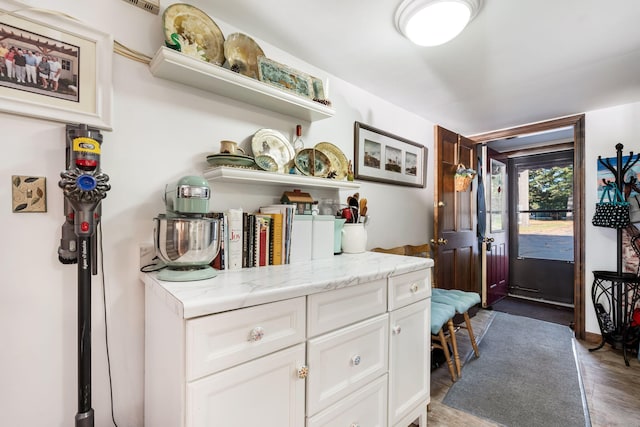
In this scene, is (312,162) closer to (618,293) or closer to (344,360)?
(344,360)

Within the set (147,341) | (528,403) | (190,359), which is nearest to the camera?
(190,359)

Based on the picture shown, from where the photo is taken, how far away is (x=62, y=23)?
108 centimetres

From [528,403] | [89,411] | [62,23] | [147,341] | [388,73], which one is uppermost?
[388,73]

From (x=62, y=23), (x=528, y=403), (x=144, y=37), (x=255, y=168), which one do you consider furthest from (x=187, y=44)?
(x=528, y=403)

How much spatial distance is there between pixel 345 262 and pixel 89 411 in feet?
3.81

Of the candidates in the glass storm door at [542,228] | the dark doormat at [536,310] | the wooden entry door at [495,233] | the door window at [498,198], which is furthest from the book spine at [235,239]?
the glass storm door at [542,228]

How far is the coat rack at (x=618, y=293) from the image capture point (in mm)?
2518

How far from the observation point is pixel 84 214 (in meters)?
0.98

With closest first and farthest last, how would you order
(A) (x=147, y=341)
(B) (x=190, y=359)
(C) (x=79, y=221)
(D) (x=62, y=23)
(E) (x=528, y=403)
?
(B) (x=190, y=359) → (C) (x=79, y=221) → (D) (x=62, y=23) → (A) (x=147, y=341) → (E) (x=528, y=403)

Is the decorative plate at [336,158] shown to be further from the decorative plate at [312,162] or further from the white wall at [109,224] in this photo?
the white wall at [109,224]

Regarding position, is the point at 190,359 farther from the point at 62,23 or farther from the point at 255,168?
the point at 62,23

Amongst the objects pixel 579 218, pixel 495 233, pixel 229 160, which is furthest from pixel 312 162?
pixel 495 233

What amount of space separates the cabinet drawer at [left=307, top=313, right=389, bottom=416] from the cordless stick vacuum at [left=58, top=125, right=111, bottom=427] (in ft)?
2.51

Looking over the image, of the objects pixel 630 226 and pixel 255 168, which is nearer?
pixel 255 168
